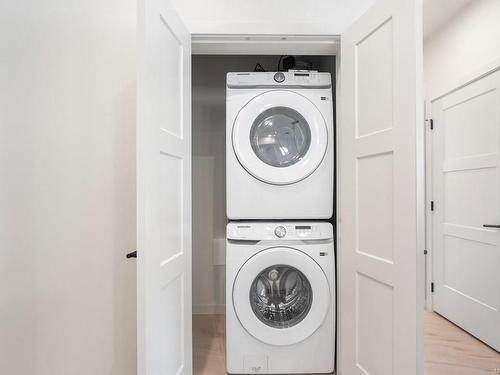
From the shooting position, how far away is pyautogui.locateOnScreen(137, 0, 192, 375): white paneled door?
938 millimetres

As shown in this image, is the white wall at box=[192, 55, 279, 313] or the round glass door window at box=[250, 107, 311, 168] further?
the white wall at box=[192, 55, 279, 313]

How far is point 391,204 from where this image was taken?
1.15 m

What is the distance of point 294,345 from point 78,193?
137cm

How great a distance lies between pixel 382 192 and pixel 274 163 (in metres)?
0.64

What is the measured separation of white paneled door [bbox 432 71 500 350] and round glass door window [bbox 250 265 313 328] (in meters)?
1.38

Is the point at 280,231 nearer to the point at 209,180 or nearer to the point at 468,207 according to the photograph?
the point at 209,180

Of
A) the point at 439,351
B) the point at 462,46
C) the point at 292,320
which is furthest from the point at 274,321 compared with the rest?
the point at 462,46

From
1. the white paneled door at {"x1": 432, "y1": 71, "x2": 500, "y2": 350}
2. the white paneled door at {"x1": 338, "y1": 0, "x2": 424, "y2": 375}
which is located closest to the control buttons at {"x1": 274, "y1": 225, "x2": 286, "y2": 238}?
the white paneled door at {"x1": 338, "y1": 0, "x2": 424, "y2": 375}

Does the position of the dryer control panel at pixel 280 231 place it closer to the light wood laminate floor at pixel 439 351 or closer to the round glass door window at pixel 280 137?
the round glass door window at pixel 280 137

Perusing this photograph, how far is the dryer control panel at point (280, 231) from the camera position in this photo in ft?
5.17

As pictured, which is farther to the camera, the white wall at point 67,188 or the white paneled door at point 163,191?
the white wall at point 67,188

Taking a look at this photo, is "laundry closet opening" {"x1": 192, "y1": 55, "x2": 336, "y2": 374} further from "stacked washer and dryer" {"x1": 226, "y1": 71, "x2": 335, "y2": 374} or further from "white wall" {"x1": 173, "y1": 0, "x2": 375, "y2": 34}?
"white wall" {"x1": 173, "y1": 0, "x2": 375, "y2": 34}

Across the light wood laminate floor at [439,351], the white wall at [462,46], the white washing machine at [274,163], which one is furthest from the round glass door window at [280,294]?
the white wall at [462,46]

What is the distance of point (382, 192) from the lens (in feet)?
3.91
